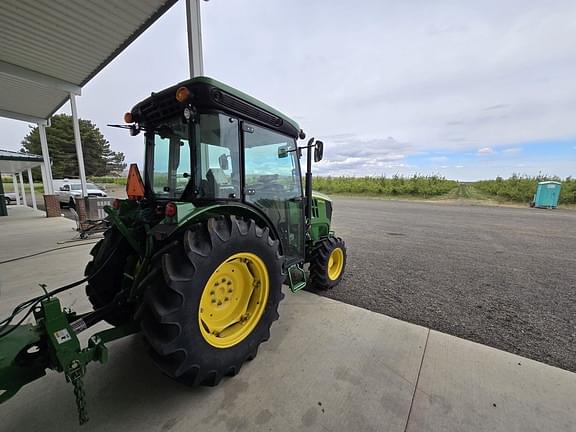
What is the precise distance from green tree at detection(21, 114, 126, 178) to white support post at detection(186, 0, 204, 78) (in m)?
29.2

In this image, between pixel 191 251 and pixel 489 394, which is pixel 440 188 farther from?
pixel 191 251

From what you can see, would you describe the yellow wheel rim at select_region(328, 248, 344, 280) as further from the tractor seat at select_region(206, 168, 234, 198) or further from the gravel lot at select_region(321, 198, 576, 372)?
the tractor seat at select_region(206, 168, 234, 198)

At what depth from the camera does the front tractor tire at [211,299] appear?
1.40 metres

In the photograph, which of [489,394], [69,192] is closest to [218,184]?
[489,394]

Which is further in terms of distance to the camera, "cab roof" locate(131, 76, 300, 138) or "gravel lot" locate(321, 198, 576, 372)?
"gravel lot" locate(321, 198, 576, 372)

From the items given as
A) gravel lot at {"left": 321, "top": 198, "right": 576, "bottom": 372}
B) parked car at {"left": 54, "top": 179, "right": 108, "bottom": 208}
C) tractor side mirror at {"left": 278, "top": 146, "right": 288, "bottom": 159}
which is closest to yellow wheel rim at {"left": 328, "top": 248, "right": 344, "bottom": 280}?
gravel lot at {"left": 321, "top": 198, "right": 576, "bottom": 372}

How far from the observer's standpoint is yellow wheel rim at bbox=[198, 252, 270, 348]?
5.75 feet

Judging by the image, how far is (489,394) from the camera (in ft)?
5.41

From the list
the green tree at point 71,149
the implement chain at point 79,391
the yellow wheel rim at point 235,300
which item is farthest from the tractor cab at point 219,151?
the green tree at point 71,149

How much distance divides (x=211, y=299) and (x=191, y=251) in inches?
20.2

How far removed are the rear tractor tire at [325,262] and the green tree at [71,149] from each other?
101 feet

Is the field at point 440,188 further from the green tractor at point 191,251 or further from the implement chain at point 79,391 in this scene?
the implement chain at point 79,391

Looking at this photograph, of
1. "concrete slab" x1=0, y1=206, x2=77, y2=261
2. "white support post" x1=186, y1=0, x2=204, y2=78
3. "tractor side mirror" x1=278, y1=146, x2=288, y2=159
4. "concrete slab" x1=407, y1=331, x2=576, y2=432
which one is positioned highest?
"white support post" x1=186, y1=0, x2=204, y2=78

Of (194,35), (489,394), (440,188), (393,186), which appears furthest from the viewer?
(393,186)
